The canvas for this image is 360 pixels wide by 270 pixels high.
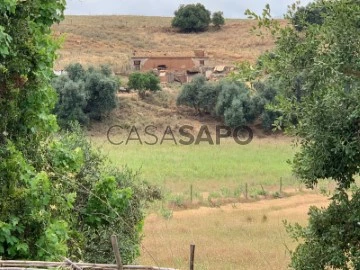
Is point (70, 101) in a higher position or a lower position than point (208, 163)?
higher

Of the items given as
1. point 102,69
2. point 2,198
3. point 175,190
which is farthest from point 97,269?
point 102,69

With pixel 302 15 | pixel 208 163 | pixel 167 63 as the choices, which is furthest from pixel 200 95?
pixel 302 15

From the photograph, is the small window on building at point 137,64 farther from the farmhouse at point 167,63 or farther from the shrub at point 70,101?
the shrub at point 70,101

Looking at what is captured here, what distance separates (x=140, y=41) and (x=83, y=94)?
42.5 meters

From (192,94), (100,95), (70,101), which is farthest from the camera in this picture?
(192,94)

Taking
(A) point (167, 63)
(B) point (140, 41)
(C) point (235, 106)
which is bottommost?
(C) point (235, 106)

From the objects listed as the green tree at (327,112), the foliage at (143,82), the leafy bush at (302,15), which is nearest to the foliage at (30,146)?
the green tree at (327,112)

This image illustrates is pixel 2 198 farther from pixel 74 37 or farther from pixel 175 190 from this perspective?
pixel 74 37

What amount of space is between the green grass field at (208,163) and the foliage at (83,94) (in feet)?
9.12

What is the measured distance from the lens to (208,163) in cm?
3878

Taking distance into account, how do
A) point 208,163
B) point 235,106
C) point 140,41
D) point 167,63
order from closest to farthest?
point 208,163 → point 235,106 → point 167,63 → point 140,41

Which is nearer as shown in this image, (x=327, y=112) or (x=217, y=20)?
(x=327, y=112)

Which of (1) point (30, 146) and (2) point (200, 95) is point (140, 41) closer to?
(2) point (200, 95)

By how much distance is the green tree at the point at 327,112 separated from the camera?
25.2ft
